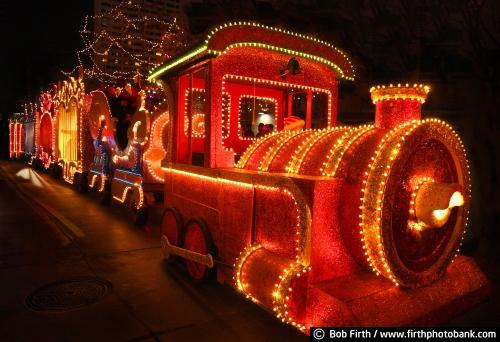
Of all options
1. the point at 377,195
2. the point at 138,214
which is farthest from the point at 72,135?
the point at 377,195

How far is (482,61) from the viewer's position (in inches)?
273

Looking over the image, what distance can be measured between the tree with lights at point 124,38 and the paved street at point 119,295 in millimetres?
9371

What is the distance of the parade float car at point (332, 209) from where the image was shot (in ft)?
9.90

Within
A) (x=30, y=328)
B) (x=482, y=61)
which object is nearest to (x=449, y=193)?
(x=30, y=328)

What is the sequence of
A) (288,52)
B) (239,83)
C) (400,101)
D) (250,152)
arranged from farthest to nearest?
1. (239,83)
2. (250,152)
3. (288,52)
4. (400,101)

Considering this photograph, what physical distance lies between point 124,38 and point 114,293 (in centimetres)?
1292

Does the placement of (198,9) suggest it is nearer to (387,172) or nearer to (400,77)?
(400,77)

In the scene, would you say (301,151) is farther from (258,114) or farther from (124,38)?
(124,38)

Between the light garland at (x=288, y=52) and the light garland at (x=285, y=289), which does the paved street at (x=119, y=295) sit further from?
the light garland at (x=288, y=52)

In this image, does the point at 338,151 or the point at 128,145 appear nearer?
the point at 338,151

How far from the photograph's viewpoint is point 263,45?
4.39 metres

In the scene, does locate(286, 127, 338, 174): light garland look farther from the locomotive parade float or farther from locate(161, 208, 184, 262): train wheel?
locate(161, 208, 184, 262): train wheel

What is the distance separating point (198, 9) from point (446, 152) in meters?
14.5

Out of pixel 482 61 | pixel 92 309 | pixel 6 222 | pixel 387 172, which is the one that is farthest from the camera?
pixel 6 222
